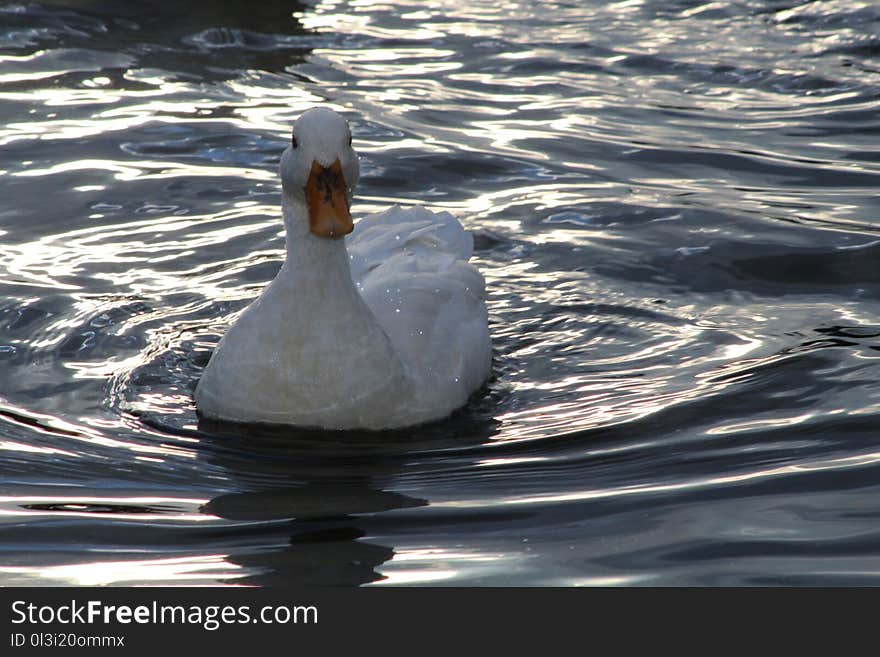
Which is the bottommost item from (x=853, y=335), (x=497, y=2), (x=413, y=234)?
(x=853, y=335)

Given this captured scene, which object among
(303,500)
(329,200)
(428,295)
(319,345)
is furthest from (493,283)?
(303,500)

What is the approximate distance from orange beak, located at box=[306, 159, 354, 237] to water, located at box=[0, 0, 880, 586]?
881 mm

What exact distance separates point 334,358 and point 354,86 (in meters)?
5.84

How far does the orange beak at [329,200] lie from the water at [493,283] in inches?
34.7

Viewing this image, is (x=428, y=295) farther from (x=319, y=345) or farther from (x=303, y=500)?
(x=303, y=500)

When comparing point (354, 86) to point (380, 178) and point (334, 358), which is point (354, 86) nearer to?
point (380, 178)

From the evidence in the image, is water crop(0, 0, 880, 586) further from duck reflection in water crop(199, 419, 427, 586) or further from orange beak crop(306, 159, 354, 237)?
orange beak crop(306, 159, 354, 237)

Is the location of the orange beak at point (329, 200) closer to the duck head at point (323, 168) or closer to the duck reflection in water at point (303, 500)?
the duck head at point (323, 168)

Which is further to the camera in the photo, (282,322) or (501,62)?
(501,62)

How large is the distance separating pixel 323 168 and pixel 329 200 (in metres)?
0.13

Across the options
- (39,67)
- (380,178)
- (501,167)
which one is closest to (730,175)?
(501,167)

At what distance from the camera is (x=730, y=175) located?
30.6ft

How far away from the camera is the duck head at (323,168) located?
5.45 m

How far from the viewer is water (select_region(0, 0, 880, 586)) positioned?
15.9 ft
